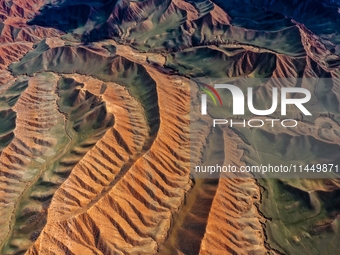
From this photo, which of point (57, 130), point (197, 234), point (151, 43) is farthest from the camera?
point (151, 43)

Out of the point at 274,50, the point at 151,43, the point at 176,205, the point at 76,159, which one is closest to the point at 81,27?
the point at 151,43

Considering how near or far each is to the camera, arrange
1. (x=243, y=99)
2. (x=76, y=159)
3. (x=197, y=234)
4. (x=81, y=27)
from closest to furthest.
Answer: (x=197, y=234) → (x=76, y=159) → (x=243, y=99) → (x=81, y=27)

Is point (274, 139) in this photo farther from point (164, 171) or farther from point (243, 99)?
point (164, 171)

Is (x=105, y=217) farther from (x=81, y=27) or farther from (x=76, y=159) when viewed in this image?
(x=81, y=27)

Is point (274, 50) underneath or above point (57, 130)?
above

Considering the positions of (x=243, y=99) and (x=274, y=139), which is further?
(x=243, y=99)

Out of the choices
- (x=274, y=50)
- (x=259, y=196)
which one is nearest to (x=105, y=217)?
(x=259, y=196)
